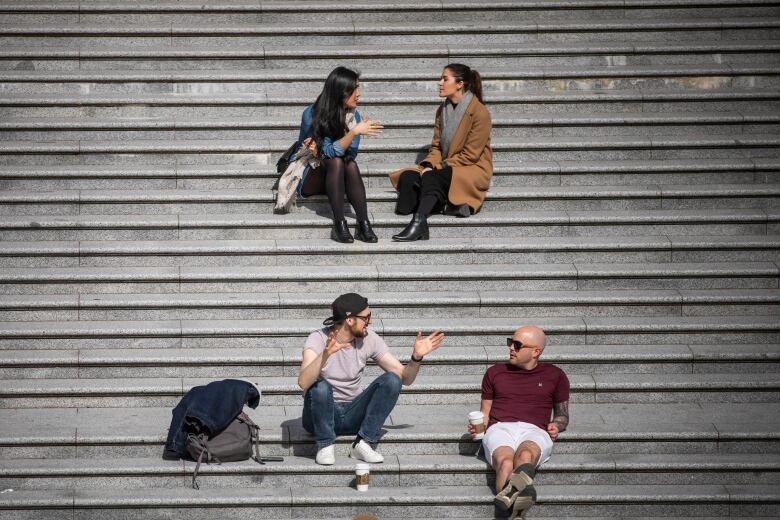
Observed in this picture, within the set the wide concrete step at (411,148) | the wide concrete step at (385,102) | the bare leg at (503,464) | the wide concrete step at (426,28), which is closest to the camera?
the bare leg at (503,464)

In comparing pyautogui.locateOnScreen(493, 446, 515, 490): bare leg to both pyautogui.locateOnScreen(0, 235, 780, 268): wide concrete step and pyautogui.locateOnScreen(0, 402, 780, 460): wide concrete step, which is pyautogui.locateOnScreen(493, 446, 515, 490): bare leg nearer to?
pyautogui.locateOnScreen(0, 402, 780, 460): wide concrete step

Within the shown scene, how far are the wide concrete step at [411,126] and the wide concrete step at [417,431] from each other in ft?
10.7

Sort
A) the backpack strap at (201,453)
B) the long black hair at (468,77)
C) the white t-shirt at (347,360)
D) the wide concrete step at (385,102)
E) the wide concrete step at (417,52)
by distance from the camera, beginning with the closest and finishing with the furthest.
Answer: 1. the backpack strap at (201,453)
2. the white t-shirt at (347,360)
3. the long black hair at (468,77)
4. the wide concrete step at (385,102)
5. the wide concrete step at (417,52)

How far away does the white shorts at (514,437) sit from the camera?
387 inches

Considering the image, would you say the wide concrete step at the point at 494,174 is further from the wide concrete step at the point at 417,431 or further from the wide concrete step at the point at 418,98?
the wide concrete step at the point at 417,431

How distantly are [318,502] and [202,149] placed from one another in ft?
14.1

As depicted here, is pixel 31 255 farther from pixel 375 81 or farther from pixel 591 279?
pixel 591 279

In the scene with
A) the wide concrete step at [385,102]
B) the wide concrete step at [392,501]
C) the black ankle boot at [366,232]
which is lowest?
the wide concrete step at [392,501]

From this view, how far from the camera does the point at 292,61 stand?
44.9 ft

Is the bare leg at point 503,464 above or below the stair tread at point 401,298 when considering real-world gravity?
below

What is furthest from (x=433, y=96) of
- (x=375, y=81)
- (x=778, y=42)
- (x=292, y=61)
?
(x=778, y=42)

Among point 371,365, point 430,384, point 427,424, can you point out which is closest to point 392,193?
point 371,365

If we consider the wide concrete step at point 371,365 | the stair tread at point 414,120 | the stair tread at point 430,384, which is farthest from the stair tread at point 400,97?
the stair tread at point 430,384

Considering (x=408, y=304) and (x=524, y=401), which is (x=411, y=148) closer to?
(x=408, y=304)
